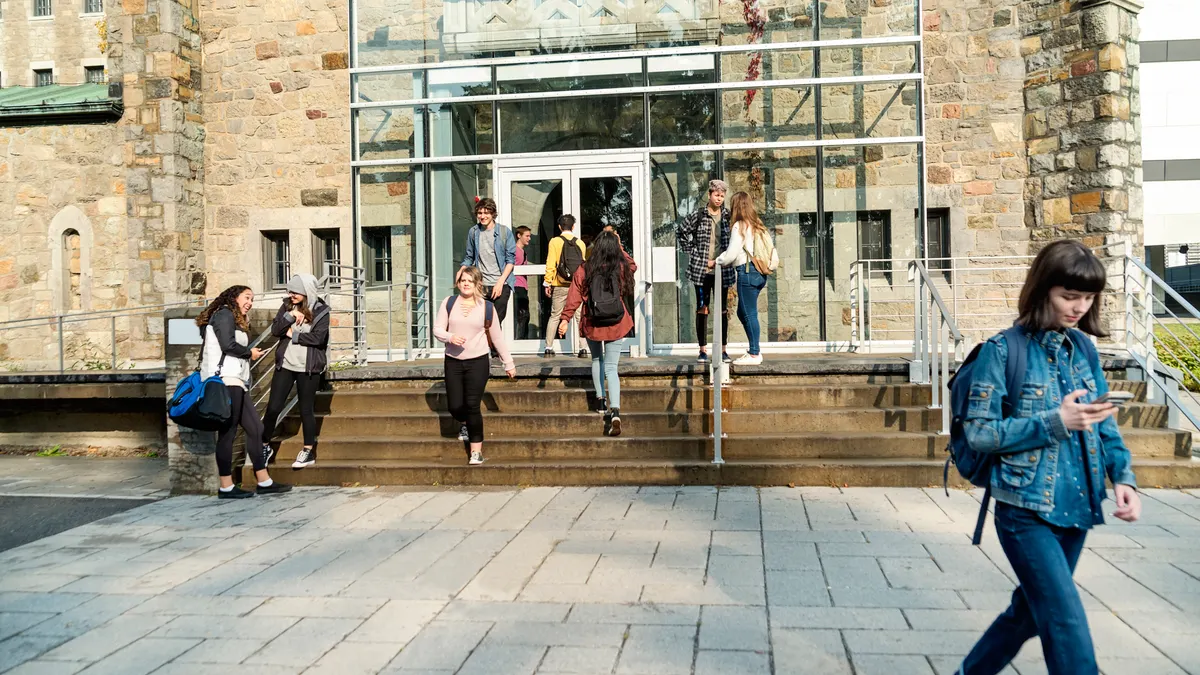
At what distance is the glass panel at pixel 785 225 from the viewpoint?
424 inches

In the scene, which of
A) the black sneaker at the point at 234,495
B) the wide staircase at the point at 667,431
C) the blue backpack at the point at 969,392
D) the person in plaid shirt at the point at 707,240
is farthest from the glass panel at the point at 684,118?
the blue backpack at the point at 969,392

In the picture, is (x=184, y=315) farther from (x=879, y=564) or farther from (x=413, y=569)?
(x=879, y=564)

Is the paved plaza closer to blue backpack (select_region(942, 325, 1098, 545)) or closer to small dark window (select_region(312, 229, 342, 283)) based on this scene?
blue backpack (select_region(942, 325, 1098, 545))

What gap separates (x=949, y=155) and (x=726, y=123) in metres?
3.57

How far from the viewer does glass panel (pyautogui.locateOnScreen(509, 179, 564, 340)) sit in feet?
36.1

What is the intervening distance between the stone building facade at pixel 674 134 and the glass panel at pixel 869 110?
1.1 inches

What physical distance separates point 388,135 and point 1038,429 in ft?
34.2

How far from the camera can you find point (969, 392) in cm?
262

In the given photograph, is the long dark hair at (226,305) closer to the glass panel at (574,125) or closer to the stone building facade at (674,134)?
the stone building facade at (674,134)

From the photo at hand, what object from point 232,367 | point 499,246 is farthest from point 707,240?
point 232,367

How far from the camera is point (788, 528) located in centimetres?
550

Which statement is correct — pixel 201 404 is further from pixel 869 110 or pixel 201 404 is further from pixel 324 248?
pixel 869 110

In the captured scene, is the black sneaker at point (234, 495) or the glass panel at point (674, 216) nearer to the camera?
the black sneaker at point (234, 495)

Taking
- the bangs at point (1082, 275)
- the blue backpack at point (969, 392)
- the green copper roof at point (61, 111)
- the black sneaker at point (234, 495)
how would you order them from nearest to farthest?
the bangs at point (1082, 275)
the blue backpack at point (969, 392)
the black sneaker at point (234, 495)
the green copper roof at point (61, 111)
